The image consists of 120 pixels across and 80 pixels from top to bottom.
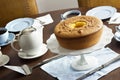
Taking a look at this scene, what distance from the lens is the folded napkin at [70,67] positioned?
90 centimetres

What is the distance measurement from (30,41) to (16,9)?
2.36 feet

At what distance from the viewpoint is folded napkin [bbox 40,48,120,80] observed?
2.94 feet

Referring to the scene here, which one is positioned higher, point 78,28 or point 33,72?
point 78,28

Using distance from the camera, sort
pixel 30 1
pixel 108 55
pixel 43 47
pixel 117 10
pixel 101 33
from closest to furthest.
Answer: pixel 101 33
pixel 108 55
pixel 43 47
pixel 117 10
pixel 30 1

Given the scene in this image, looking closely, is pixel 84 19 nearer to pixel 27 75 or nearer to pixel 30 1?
pixel 27 75

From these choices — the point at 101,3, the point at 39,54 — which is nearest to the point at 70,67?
the point at 39,54

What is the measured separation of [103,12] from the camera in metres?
1.28

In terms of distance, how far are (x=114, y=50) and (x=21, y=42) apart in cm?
37

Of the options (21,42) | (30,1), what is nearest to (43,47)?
(21,42)

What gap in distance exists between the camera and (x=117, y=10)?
4.23 feet

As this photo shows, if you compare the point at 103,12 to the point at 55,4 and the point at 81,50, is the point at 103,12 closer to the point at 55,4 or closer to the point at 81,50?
the point at 81,50

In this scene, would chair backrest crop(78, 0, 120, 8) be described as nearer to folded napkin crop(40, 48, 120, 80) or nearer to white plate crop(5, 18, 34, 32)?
white plate crop(5, 18, 34, 32)

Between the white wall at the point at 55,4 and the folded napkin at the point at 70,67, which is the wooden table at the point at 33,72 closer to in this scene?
the folded napkin at the point at 70,67

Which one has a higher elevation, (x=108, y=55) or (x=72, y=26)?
(x=72, y=26)
